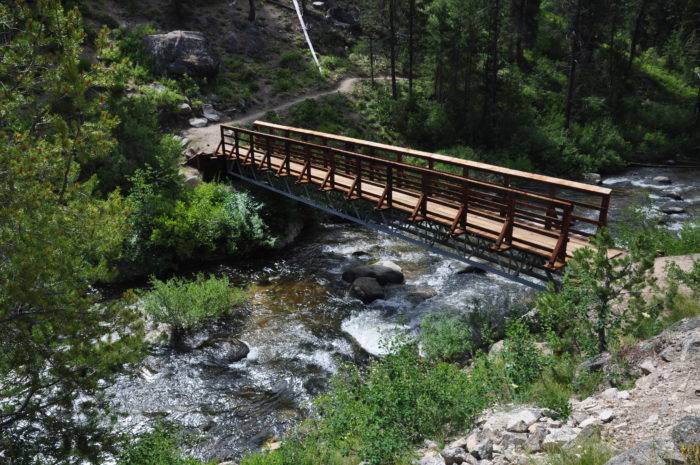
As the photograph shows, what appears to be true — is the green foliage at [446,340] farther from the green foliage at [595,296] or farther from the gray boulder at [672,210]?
the gray boulder at [672,210]

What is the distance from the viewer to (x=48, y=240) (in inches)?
228

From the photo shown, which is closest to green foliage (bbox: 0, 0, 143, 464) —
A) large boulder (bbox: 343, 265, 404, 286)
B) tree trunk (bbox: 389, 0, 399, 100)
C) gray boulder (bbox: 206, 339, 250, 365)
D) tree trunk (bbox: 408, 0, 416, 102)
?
gray boulder (bbox: 206, 339, 250, 365)

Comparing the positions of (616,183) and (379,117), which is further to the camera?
(379,117)

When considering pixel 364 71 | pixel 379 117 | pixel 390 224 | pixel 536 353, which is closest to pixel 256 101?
pixel 379 117

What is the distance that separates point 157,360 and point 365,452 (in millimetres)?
7680

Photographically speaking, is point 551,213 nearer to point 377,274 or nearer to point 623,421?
point 623,421

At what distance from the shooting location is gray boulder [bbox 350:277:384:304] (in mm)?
15777

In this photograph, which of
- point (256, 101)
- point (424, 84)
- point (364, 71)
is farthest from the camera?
point (364, 71)

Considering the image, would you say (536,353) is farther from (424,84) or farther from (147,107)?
(424,84)

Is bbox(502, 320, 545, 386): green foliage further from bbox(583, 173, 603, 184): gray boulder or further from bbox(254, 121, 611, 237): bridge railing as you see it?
bbox(583, 173, 603, 184): gray boulder

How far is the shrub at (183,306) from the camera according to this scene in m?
13.8

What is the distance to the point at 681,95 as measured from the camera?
42.8 m

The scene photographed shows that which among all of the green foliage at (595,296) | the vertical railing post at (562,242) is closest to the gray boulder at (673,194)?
the vertical railing post at (562,242)

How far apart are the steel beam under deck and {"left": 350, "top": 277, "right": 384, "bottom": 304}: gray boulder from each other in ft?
6.14
